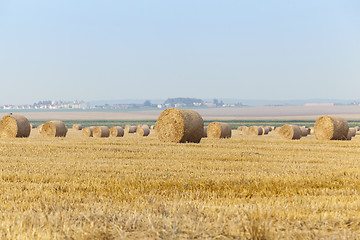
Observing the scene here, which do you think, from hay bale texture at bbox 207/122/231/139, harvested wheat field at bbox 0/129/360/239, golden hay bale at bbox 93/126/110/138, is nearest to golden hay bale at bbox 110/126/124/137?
golden hay bale at bbox 93/126/110/138

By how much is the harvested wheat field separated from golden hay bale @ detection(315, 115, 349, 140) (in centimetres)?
1516

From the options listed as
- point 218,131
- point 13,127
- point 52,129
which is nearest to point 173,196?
point 13,127

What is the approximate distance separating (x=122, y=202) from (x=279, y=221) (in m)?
3.26

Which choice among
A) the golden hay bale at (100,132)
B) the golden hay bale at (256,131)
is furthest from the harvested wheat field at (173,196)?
the golden hay bale at (256,131)

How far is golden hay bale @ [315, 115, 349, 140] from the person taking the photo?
31.3 metres

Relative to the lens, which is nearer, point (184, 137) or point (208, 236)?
point (208, 236)

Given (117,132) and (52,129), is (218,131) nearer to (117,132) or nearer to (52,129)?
(52,129)

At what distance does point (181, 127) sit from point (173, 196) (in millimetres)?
16113

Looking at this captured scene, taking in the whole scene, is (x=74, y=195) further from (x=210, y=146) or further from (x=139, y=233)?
(x=210, y=146)

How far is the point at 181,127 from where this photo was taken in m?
25.2

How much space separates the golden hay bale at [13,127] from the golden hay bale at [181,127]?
9464 mm

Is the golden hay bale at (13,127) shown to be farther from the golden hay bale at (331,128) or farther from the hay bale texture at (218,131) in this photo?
the golden hay bale at (331,128)

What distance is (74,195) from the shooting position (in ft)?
29.4

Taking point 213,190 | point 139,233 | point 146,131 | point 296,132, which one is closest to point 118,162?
point 213,190
